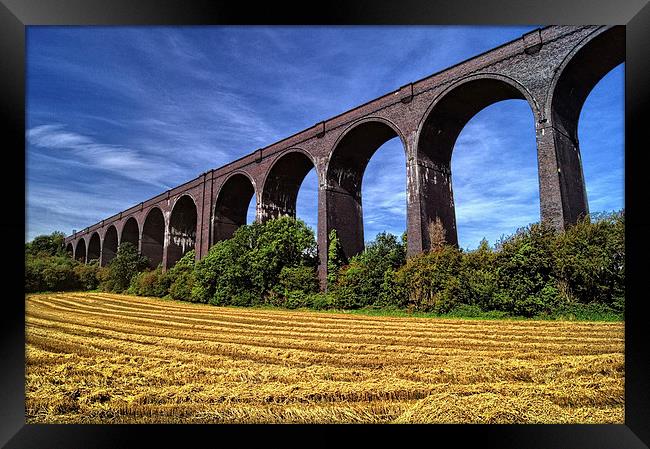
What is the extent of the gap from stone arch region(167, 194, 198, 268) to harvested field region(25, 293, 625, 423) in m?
15.3

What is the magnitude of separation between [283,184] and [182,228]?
6.71 meters

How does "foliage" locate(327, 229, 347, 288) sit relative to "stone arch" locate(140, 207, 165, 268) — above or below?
below

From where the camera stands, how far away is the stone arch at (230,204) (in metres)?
20.3

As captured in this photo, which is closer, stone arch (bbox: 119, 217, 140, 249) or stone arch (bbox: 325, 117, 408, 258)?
stone arch (bbox: 325, 117, 408, 258)

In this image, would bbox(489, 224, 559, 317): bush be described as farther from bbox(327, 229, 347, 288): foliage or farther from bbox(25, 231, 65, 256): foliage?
bbox(25, 231, 65, 256): foliage

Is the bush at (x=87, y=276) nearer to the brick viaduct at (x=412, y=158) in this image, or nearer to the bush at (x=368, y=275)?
the brick viaduct at (x=412, y=158)

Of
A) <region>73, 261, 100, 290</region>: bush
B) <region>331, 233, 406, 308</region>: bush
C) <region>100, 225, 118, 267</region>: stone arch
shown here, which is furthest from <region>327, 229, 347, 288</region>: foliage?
<region>100, 225, 118, 267</region>: stone arch

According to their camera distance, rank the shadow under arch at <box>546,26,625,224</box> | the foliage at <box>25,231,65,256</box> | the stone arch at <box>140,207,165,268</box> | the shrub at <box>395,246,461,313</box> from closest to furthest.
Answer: the foliage at <box>25,231,65,256</box>, the shrub at <box>395,246,461,313</box>, the shadow under arch at <box>546,26,625,224</box>, the stone arch at <box>140,207,165,268</box>

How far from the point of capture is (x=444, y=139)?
533 inches

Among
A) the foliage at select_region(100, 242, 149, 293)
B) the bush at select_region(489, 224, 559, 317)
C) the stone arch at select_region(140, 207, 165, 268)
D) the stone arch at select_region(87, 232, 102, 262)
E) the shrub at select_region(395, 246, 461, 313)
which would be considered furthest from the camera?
the stone arch at select_region(140, 207, 165, 268)

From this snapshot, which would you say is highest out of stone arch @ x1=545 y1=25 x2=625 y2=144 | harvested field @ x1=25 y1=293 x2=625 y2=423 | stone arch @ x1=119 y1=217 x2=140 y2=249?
stone arch @ x1=545 y1=25 x2=625 y2=144

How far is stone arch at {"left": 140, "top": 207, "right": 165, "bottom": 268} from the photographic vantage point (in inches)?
791

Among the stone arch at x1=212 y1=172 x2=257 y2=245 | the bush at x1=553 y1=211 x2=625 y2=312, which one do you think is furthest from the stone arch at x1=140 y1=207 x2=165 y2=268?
the bush at x1=553 y1=211 x2=625 y2=312
